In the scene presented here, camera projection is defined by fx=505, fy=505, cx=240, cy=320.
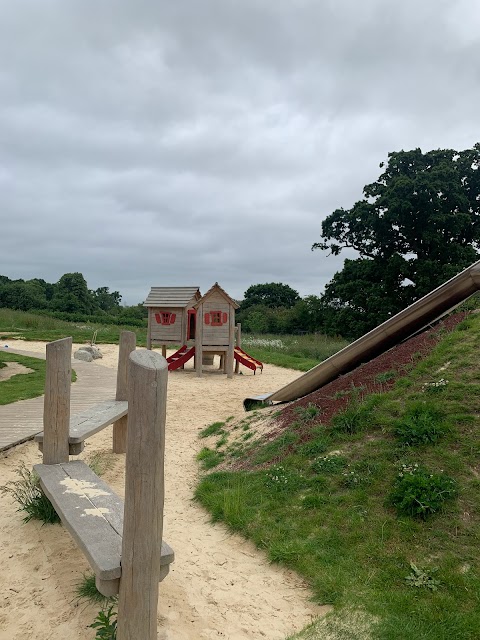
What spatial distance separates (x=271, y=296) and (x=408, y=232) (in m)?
28.1

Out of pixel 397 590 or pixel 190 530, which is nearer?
pixel 397 590

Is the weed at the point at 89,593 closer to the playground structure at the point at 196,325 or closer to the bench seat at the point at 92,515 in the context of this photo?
the bench seat at the point at 92,515

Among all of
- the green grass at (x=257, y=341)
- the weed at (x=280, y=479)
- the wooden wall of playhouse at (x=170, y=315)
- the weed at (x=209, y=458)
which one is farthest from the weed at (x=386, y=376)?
the wooden wall of playhouse at (x=170, y=315)

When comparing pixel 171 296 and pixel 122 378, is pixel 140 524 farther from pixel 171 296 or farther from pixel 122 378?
pixel 171 296

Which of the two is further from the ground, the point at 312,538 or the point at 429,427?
the point at 429,427

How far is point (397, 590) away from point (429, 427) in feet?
5.60

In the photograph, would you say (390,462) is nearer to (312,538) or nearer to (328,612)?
(312,538)

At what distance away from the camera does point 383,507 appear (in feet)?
13.1

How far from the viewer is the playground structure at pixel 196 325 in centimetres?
1439

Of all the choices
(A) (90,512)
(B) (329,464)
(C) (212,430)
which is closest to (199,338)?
(C) (212,430)

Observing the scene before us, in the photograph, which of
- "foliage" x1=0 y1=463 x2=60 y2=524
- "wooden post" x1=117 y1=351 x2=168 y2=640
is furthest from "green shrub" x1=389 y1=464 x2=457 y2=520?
"foliage" x1=0 y1=463 x2=60 y2=524

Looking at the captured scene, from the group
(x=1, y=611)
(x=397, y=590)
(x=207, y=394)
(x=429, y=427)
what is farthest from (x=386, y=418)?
(x=207, y=394)

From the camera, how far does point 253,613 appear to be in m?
3.19

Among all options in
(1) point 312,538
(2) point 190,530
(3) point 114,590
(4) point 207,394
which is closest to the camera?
(3) point 114,590
